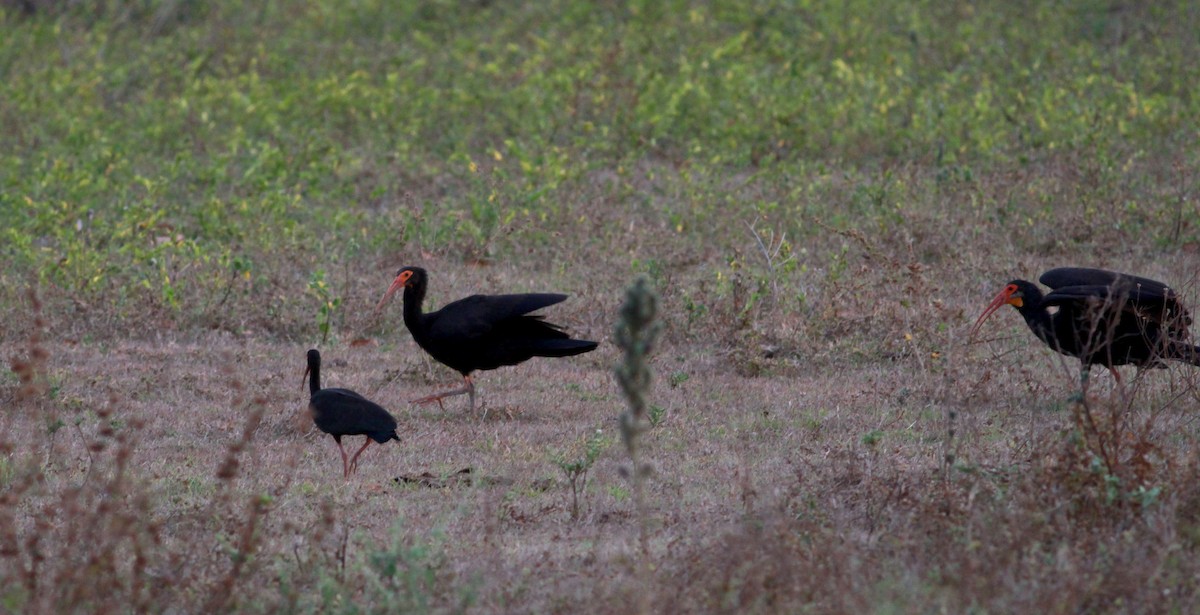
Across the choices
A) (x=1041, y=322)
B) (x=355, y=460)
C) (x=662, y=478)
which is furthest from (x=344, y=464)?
(x=1041, y=322)

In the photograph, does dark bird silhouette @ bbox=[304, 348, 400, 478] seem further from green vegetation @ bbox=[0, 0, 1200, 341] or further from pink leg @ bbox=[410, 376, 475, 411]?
green vegetation @ bbox=[0, 0, 1200, 341]

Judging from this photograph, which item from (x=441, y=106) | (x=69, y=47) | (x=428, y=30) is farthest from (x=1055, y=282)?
(x=69, y=47)

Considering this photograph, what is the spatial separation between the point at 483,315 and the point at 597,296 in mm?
2141

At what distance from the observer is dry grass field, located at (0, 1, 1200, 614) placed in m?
5.45

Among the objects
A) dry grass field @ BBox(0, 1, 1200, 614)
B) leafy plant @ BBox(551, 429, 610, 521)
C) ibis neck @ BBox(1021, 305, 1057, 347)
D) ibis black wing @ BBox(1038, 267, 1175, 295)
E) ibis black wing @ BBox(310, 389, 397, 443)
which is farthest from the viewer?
ibis neck @ BBox(1021, 305, 1057, 347)

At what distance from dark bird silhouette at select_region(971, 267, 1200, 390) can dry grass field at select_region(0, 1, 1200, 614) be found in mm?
261

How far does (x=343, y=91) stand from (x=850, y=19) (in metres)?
6.24

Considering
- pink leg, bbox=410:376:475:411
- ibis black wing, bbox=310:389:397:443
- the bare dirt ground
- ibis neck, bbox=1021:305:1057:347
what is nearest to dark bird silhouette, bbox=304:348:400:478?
ibis black wing, bbox=310:389:397:443

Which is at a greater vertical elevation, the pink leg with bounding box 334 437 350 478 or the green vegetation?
the green vegetation

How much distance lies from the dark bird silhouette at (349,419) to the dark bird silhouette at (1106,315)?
3.12 m

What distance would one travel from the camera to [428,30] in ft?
62.1

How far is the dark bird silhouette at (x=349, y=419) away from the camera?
7293 mm

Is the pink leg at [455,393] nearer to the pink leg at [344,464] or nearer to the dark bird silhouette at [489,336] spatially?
the dark bird silhouette at [489,336]

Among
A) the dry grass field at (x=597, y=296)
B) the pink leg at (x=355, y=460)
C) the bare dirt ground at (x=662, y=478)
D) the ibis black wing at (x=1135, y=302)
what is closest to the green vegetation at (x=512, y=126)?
the dry grass field at (x=597, y=296)
